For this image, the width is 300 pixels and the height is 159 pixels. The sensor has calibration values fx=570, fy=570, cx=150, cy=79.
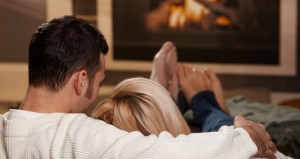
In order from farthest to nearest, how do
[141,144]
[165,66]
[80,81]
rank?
[165,66] → [80,81] → [141,144]

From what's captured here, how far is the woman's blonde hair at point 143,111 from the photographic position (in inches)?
47.4

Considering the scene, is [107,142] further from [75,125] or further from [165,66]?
[165,66]

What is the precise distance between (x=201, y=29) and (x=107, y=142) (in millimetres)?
1738

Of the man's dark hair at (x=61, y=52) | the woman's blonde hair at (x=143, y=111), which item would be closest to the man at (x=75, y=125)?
the man's dark hair at (x=61, y=52)

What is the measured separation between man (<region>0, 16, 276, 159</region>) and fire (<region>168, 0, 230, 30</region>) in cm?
153

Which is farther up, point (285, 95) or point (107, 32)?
point (107, 32)

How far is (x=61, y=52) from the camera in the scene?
3.43ft

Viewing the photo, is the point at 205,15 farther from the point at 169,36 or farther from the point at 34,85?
the point at 34,85

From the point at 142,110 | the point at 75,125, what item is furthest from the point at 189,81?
the point at 75,125

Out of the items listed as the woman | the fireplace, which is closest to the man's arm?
the woman

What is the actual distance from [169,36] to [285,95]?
60 centimetres

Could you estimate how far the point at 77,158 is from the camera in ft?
3.20

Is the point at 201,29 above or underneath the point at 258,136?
above

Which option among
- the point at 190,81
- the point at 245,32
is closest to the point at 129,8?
the point at 245,32
